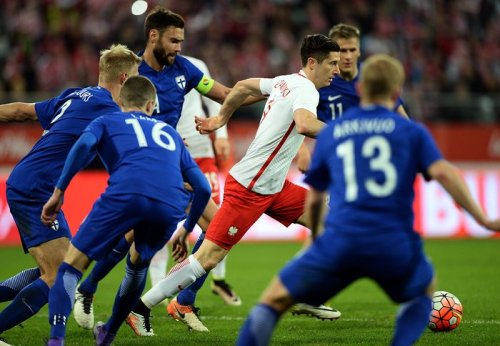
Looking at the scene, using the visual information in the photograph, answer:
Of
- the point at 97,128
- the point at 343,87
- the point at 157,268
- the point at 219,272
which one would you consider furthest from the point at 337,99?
the point at 97,128

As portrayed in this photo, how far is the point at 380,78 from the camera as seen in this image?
513 cm

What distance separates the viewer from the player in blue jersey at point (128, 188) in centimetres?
604

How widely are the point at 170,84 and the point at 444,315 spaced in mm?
3337

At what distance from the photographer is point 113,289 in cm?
1104

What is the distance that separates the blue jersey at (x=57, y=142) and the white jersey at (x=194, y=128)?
10.9 feet

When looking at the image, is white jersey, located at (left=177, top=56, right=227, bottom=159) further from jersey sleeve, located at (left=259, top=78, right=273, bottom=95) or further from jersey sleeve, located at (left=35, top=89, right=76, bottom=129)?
jersey sleeve, located at (left=35, top=89, right=76, bottom=129)

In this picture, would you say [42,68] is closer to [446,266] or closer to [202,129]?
[446,266]

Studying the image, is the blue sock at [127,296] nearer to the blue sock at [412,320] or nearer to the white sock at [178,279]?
the white sock at [178,279]

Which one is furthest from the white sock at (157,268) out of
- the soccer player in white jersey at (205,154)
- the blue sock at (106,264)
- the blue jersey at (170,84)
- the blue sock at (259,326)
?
the blue sock at (259,326)

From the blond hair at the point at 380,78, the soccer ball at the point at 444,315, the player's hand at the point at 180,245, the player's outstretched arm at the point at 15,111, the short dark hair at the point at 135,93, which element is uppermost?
the blond hair at the point at 380,78

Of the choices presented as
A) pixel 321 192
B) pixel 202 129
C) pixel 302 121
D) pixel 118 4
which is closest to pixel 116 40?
pixel 118 4

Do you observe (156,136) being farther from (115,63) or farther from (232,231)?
(232,231)

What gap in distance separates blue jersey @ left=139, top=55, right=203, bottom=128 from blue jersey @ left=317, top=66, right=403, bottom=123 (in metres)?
1.48

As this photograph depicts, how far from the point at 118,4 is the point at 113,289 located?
11.1 metres
